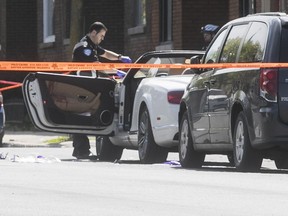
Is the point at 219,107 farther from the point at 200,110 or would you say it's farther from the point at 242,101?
the point at 242,101

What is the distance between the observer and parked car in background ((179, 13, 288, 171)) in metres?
13.7

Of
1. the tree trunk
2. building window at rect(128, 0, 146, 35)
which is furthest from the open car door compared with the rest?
building window at rect(128, 0, 146, 35)

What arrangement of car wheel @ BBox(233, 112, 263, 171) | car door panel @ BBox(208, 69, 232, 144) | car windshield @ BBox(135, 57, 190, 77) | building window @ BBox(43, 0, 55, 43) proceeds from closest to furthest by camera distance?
car wheel @ BBox(233, 112, 263, 171)
car door panel @ BBox(208, 69, 232, 144)
car windshield @ BBox(135, 57, 190, 77)
building window @ BBox(43, 0, 55, 43)

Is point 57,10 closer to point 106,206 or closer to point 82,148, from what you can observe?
point 82,148

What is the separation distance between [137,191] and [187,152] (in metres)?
4.13

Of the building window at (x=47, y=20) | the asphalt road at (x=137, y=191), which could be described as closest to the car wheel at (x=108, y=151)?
the asphalt road at (x=137, y=191)

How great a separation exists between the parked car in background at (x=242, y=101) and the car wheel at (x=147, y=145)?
2.96ft

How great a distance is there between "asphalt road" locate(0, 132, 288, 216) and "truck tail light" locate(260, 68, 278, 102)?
2.66ft

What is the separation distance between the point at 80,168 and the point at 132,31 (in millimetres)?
15211

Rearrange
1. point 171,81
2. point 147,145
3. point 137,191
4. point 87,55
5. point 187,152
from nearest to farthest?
point 137,191 < point 187,152 < point 171,81 < point 147,145 < point 87,55

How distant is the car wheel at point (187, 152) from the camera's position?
1547 cm

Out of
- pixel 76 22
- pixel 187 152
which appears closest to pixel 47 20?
pixel 76 22

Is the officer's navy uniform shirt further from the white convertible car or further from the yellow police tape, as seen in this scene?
the white convertible car

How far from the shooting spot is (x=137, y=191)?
1144 cm
